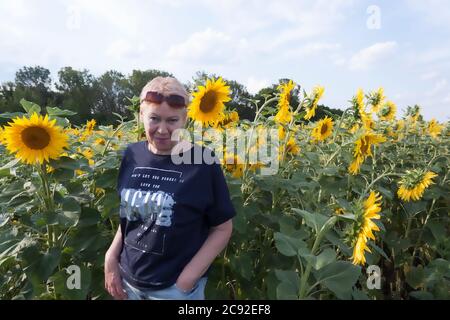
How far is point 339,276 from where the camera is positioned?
150 cm

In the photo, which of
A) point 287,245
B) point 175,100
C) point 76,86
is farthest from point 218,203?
point 76,86

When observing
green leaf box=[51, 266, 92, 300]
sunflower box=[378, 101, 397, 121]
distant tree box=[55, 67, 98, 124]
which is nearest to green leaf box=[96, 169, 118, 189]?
green leaf box=[51, 266, 92, 300]

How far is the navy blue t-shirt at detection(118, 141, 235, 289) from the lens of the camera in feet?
5.17

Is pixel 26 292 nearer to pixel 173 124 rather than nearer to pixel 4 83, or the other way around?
pixel 173 124

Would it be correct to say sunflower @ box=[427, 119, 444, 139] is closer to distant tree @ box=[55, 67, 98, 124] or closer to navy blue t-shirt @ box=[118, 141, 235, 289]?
navy blue t-shirt @ box=[118, 141, 235, 289]

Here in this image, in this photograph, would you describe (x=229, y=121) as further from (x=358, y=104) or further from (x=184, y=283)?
(x=184, y=283)

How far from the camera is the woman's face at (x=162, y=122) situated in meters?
1.60

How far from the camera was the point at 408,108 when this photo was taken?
510cm

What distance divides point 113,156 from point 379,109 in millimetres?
2906

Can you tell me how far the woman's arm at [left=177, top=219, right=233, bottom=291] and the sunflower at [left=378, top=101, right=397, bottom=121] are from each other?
3082mm

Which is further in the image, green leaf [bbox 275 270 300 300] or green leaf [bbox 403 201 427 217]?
green leaf [bbox 403 201 427 217]

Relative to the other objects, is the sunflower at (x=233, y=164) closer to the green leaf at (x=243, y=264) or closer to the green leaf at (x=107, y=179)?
the green leaf at (x=243, y=264)

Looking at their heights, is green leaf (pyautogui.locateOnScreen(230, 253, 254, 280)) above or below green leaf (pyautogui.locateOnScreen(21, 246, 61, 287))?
below
